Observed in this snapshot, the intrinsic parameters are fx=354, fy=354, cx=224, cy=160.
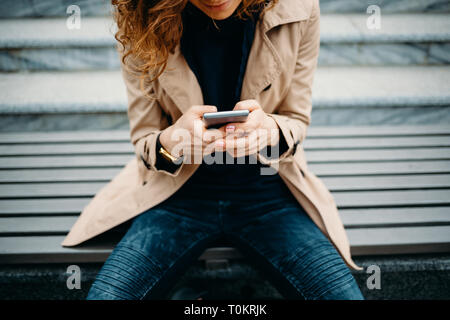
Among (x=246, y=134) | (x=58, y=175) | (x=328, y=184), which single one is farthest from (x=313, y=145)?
(x=58, y=175)

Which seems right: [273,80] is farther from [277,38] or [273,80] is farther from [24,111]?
[24,111]

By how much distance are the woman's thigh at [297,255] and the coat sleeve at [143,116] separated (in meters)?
0.36

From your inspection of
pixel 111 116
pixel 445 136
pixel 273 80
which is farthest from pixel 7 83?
pixel 445 136

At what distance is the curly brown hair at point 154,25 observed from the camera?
1064mm

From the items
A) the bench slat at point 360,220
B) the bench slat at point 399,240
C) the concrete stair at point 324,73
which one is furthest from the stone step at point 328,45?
the bench slat at point 399,240

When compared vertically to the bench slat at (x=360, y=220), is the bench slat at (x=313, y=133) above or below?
above

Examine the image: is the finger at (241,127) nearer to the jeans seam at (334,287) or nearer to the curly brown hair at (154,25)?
the curly brown hair at (154,25)

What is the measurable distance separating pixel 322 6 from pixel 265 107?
1.89 m

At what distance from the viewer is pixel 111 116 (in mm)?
2189

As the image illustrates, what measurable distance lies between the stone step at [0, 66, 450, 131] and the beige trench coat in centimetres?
93

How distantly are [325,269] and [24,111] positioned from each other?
1.95 meters

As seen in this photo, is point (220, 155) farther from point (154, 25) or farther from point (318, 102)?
point (318, 102)

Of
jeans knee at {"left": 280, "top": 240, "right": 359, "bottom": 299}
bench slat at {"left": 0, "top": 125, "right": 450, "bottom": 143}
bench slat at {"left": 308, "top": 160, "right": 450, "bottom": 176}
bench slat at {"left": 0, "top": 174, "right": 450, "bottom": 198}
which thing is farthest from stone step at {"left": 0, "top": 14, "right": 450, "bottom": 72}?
jeans knee at {"left": 280, "top": 240, "right": 359, "bottom": 299}

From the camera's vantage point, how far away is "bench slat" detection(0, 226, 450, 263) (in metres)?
1.33
